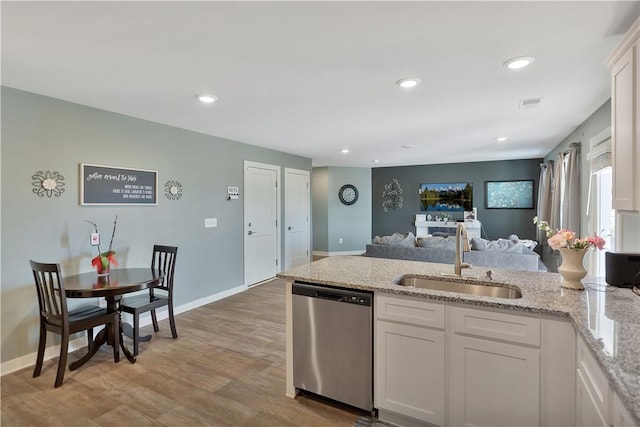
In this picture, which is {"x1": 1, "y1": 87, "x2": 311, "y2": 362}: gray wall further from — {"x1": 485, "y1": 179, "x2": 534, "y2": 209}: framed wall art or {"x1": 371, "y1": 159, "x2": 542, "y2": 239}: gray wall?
{"x1": 485, "y1": 179, "x2": 534, "y2": 209}: framed wall art

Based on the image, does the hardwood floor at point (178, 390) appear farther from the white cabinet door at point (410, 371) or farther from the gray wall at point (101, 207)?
the gray wall at point (101, 207)

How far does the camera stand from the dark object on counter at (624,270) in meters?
1.93

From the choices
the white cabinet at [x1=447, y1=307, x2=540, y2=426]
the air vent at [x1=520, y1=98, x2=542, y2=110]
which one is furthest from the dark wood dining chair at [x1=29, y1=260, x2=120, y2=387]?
the air vent at [x1=520, y1=98, x2=542, y2=110]

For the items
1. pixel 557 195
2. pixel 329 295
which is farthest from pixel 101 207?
pixel 557 195

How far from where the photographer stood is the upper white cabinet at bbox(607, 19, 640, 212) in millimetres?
1631

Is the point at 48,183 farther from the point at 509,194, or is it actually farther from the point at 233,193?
the point at 509,194

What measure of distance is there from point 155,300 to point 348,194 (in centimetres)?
608

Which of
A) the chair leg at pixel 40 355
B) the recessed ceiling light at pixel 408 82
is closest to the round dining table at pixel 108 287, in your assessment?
the chair leg at pixel 40 355

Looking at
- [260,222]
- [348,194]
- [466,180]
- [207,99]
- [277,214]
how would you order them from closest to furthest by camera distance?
[207,99]
[260,222]
[277,214]
[466,180]
[348,194]

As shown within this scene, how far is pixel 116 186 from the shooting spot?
345cm

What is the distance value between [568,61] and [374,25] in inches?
56.4

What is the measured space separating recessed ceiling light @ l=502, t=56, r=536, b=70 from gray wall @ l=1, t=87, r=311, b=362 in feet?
11.7

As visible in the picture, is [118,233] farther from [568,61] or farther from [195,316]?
[568,61]

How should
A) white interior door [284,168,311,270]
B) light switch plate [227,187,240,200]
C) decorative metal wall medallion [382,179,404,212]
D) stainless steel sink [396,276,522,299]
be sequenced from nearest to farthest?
stainless steel sink [396,276,522,299]
light switch plate [227,187,240,200]
white interior door [284,168,311,270]
decorative metal wall medallion [382,179,404,212]
